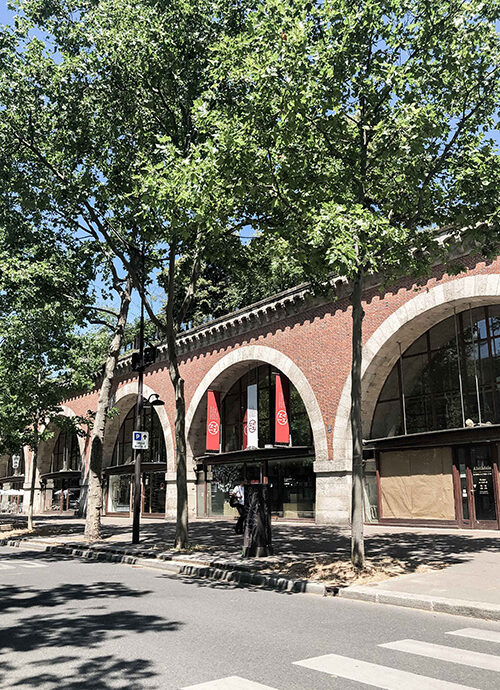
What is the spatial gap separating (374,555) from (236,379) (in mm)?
17213

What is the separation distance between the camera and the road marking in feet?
18.6

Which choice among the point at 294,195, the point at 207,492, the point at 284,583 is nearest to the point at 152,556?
the point at 284,583

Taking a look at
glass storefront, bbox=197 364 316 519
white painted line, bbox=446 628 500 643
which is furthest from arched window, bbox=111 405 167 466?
white painted line, bbox=446 628 500 643

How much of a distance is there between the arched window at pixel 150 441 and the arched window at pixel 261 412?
4295 millimetres

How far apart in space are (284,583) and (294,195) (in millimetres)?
7081

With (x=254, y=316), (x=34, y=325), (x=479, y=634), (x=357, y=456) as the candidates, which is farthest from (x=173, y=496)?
(x=479, y=634)

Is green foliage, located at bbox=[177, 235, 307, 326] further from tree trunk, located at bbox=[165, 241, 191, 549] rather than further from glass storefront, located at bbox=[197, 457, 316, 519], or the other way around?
tree trunk, located at bbox=[165, 241, 191, 549]

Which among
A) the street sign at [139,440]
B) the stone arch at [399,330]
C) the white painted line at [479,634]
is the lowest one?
the white painted line at [479,634]

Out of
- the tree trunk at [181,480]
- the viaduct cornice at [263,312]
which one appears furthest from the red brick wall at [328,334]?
the tree trunk at [181,480]

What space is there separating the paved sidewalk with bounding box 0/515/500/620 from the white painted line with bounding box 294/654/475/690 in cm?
289

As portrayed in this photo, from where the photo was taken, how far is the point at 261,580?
432 inches

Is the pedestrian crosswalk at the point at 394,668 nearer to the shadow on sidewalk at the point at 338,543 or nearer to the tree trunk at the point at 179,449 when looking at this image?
the shadow on sidewalk at the point at 338,543

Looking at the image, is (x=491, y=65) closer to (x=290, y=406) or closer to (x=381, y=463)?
(x=381, y=463)

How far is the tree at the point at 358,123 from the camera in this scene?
10.5m
